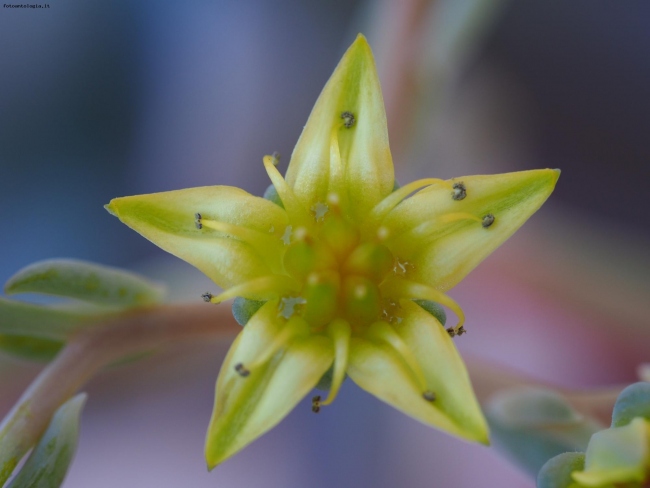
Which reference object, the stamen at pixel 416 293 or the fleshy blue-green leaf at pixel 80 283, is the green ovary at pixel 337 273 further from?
the fleshy blue-green leaf at pixel 80 283

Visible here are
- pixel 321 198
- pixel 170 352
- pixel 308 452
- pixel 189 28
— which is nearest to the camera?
pixel 321 198

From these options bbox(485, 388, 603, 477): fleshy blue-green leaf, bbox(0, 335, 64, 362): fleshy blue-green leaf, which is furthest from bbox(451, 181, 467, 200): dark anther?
bbox(0, 335, 64, 362): fleshy blue-green leaf

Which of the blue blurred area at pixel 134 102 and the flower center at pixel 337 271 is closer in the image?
the flower center at pixel 337 271

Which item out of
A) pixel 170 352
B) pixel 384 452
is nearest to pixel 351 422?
pixel 384 452

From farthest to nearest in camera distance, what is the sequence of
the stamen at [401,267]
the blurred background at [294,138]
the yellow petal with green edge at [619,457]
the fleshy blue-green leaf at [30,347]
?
the blurred background at [294,138] → the fleshy blue-green leaf at [30,347] → the stamen at [401,267] → the yellow petal with green edge at [619,457]

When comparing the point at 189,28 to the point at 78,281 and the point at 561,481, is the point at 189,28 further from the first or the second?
the point at 561,481

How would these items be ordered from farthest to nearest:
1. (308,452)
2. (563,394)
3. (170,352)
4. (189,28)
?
(189,28), (308,452), (170,352), (563,394)

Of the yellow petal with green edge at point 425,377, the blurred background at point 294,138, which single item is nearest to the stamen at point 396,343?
the yellow petal with green edge at point 425,377

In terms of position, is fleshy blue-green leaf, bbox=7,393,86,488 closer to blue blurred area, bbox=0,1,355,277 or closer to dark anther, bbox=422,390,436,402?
dark anther, bbox=422,390,436,402
